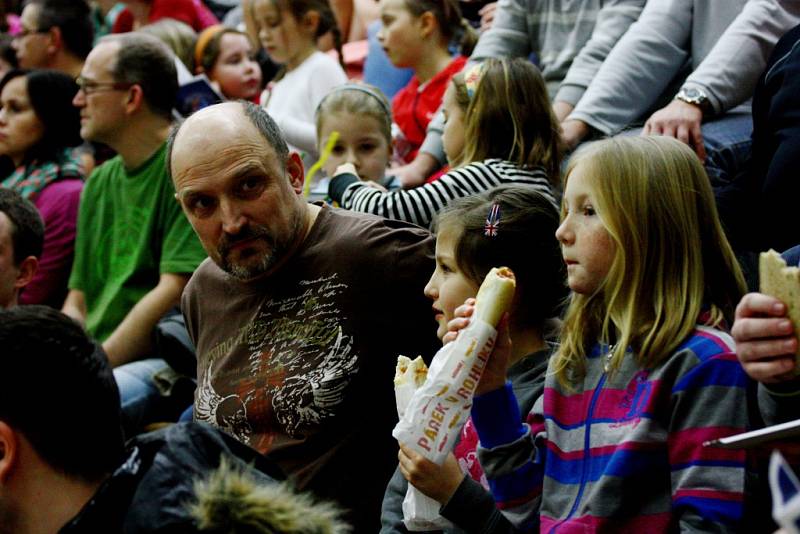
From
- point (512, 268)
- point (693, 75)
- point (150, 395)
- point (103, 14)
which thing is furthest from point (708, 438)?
point (103, 14)

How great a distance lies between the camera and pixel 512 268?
2.60 m

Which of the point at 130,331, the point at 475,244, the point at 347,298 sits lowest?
the point at 130,331

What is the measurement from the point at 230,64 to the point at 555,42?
2206 millimetres

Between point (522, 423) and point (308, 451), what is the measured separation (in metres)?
0.62

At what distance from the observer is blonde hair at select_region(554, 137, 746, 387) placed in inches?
87.7

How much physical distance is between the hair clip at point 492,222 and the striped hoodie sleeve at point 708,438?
60cm

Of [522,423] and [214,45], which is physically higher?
[522,423]

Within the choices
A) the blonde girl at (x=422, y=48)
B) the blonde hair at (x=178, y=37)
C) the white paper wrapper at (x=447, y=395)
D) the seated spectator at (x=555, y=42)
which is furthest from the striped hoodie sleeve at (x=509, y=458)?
the blonde hair at (x=178, y=37)

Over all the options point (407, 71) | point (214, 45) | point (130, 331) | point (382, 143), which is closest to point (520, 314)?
point (382, 143)

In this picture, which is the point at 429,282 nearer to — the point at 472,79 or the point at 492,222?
the point at 492,222

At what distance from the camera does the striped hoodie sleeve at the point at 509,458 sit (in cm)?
226

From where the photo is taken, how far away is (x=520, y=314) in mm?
2607

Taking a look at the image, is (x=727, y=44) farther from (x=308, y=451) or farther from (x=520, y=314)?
(x=308, y=451)

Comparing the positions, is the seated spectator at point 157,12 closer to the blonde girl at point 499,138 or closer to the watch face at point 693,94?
the blonde girl at point 499,138
